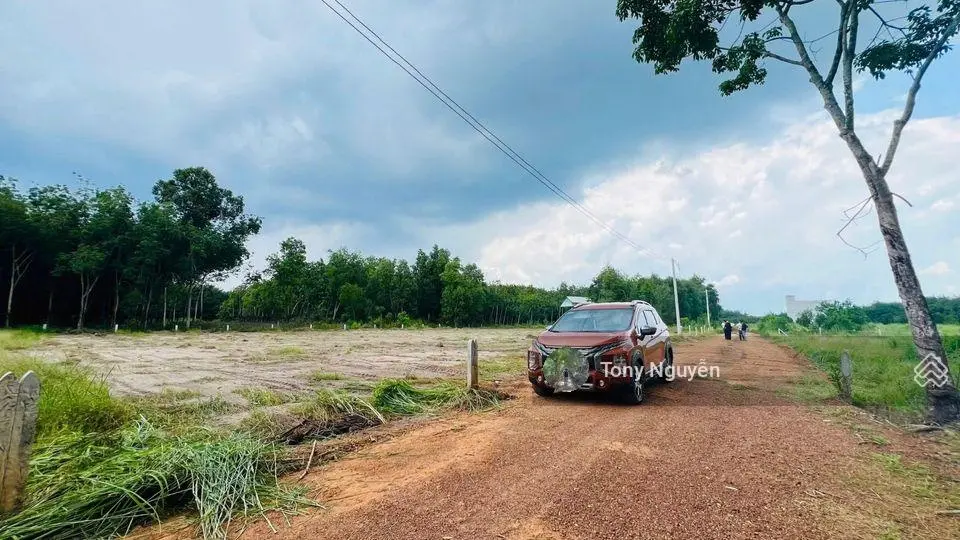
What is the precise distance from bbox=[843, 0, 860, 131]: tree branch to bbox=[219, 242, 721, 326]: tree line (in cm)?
3647

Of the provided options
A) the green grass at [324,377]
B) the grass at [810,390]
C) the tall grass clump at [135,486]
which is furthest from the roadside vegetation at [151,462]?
the grass at [810,390]

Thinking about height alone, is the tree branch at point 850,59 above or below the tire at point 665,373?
above

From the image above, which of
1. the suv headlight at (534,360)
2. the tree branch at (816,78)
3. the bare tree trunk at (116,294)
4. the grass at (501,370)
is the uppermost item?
the tree branch at (816,78)

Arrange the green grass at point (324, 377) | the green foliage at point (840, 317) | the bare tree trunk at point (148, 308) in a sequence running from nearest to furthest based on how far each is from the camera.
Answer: the green grass at point (324, 377) < the bare tree trunk at point (148, 308) < the green foliage at point (840, 317)

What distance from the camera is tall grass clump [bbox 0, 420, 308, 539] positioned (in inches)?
117

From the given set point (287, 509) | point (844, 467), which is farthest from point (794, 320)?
point (287, 509)

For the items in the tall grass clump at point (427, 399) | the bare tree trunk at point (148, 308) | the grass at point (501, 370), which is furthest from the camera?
the bare tree trunk at point (148, 308)

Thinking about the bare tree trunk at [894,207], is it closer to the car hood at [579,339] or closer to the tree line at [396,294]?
the car hood at [579,339]

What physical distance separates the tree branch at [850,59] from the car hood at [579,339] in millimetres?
5327

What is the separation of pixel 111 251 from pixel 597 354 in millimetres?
37743

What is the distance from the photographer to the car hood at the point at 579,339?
687 cm

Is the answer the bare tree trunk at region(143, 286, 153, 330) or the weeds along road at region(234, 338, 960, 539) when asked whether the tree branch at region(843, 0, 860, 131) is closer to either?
the weeds along road at region(234, 338, 960, 539)

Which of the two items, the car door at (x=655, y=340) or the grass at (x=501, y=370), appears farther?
the grass at (x=501, y=370)

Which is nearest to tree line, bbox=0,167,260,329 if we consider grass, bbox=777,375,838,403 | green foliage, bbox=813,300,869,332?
grass, bbox=777,375,838,403
